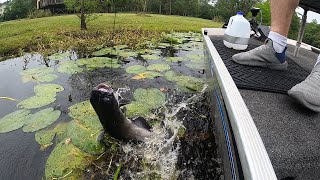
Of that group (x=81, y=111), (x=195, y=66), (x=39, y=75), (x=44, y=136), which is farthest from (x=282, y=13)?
(x=39, y=75)

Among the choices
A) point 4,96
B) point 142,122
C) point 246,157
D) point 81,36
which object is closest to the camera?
point 246,157

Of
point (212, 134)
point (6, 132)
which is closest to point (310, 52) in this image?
point (212, 134)

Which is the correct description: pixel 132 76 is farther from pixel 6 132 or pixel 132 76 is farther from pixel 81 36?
pixel 81 36

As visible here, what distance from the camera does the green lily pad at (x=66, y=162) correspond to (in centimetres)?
181

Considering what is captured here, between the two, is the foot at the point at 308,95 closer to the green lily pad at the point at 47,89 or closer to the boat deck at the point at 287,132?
the boat deck at the point at 287,132

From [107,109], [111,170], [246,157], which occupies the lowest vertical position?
[111,170]

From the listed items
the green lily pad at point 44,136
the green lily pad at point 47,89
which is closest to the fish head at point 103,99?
the green lily pad at point 44,136

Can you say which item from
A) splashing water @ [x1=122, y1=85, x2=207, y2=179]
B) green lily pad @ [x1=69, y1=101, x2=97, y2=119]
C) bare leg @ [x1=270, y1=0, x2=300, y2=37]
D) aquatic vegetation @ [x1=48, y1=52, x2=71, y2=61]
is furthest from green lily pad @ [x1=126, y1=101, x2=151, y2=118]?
aquatic vegetation @ [x1=48, y1=52, x2=71, y2=61]

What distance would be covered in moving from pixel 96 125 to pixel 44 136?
0.43 metres

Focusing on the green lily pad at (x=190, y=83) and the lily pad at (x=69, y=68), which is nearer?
the green lily pad at (x=190, y=83)

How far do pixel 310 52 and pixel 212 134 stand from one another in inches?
58.0

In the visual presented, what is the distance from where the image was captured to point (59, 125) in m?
2.39

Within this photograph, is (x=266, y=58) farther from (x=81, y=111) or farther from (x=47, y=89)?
(x=47, y=89)

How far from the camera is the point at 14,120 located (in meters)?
2.42
